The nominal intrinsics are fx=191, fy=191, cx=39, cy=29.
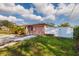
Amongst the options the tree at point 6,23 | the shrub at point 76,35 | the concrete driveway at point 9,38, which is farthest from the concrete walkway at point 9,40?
the shrub at point 76,35

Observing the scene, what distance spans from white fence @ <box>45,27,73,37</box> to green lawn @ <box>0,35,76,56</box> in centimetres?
4

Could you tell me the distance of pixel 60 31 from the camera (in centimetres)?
170

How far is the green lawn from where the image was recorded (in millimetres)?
1672

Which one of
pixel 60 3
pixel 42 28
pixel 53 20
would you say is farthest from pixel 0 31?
pixel 60 3

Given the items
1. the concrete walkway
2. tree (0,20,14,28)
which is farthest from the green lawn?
tree (0,20,14,28)

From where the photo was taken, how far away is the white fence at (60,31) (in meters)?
1.69

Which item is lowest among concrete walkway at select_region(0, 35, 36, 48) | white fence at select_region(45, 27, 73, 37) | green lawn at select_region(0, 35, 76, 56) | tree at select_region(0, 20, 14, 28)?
green lawn at select_region(0, 35, 76, 56)

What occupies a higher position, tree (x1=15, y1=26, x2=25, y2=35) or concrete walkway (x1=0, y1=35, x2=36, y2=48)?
tree (x1=15, y1=26, x2=25, y2=35)

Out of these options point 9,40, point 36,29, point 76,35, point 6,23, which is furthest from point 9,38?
point 76,35

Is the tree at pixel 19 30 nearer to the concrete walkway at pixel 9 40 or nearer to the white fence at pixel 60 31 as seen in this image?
the concrete walkway at pixel 9 40

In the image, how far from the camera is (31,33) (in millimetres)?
1696

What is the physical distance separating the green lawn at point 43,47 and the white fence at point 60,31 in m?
0.04

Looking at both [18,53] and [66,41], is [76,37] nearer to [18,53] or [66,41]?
[66,41]

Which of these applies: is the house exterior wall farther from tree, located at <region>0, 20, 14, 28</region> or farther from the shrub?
the shrub
